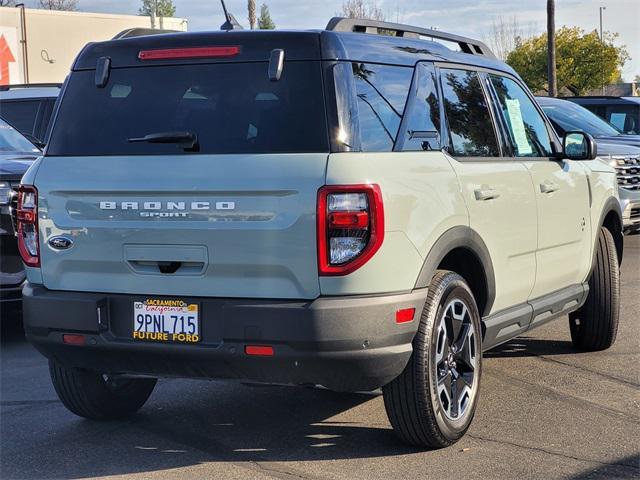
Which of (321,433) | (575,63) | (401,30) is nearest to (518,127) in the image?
(401,30)

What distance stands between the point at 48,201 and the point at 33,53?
3043 cm

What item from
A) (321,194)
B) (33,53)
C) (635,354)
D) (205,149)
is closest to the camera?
(321,194)

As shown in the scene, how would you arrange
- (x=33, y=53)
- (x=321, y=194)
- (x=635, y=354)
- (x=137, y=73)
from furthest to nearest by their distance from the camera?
(x=33, y=53) < (x=635, y=354) < (x=137, y=73) < (x=321, y=194)

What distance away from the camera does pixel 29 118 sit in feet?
38.6

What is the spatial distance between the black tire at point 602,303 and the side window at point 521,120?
3.34 ft

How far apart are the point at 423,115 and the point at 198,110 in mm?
1123

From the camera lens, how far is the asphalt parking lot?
472cm

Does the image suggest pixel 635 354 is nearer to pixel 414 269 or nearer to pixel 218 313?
pixel 414 269

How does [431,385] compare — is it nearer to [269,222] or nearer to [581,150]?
[269,222]

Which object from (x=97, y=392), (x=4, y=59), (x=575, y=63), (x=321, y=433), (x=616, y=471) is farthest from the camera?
(x=575, y=63)

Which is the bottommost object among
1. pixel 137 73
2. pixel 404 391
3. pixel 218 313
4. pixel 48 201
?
pixel 404 391

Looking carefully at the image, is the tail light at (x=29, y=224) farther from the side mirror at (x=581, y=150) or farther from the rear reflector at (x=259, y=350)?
the side mirror at (x=581, y=150)

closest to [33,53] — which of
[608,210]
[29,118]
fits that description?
[29,118]

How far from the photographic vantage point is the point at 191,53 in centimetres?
484
